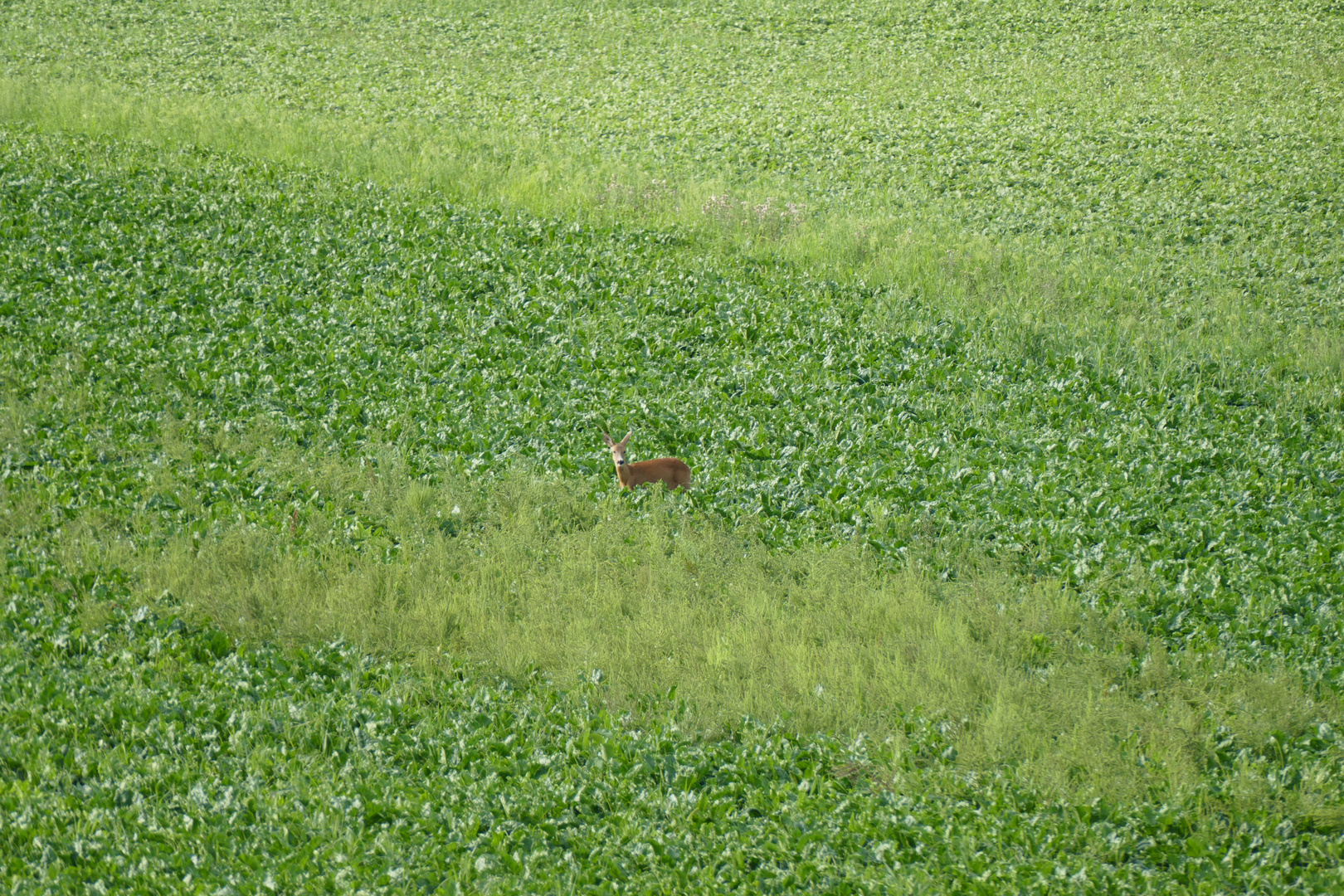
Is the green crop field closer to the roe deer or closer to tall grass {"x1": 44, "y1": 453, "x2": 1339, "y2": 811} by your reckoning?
tall grass {"x1": 44, "y1": 453, "x2": 1339, "y2": 811}

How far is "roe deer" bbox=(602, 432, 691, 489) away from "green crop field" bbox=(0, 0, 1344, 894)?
22 cm

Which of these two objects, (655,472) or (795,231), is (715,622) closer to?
(655,472)

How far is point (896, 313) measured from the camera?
1405 cm

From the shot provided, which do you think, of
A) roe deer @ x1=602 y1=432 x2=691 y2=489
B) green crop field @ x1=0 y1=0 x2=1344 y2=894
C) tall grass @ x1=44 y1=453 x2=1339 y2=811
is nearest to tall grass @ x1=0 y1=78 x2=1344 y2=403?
green crop field @ x1=0 y1=0 x2=1344 y2=894

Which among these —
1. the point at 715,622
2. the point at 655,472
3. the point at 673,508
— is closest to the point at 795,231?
the point at 655,472

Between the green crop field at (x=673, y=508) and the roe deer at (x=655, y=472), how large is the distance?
223mm

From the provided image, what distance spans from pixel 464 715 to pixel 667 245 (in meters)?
10.6

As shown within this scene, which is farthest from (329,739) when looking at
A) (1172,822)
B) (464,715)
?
(1172,822)

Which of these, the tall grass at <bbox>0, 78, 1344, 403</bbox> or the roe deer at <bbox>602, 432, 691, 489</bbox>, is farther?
the tall grass at <bbox>0, 78, 1344, 403</bbox>

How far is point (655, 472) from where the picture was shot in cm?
969

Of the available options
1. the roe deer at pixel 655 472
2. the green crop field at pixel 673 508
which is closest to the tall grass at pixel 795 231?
the green crop field at pixel 673 508

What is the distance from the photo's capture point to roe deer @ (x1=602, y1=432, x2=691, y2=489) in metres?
9.62

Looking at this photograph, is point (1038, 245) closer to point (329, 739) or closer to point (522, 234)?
point (522, 234)

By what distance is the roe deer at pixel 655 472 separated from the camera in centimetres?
962
